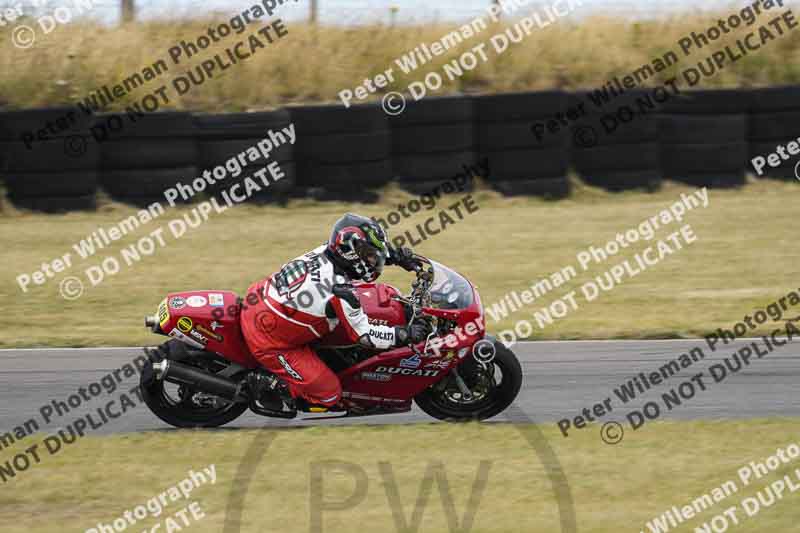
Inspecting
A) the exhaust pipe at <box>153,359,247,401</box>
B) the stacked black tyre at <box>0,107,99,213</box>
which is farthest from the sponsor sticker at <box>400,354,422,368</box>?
the stacked black tyre at <box>0,107,99,213</box>

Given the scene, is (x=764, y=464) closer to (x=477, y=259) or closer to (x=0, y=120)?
(x=477, y=259)

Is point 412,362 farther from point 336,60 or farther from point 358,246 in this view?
point 336,60

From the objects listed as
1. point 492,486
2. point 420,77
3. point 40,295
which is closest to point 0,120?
point 40,295

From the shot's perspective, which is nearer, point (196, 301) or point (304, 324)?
point (304, 324)

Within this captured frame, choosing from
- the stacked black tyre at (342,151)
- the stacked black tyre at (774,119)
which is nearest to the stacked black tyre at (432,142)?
the stacked black tyre at (342,151)

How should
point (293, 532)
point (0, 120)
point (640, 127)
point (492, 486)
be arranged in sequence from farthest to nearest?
point (640, 127), point (0, 120), point (492, 486), point (293, 532)

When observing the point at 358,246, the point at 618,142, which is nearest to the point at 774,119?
the point at 618,142

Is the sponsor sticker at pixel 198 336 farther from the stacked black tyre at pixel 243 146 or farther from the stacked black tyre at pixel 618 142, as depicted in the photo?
the stacked black tyre at pixel 618 142

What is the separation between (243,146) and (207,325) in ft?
31.0

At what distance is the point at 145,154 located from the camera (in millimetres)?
17125

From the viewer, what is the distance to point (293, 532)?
20.9ft

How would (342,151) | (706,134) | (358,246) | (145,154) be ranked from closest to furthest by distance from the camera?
(358,246) → (145,154) → (342,151) → (706,134)

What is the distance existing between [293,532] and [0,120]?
1223 cm

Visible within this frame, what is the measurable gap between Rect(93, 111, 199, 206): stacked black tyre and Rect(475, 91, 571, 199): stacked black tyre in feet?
14.9
